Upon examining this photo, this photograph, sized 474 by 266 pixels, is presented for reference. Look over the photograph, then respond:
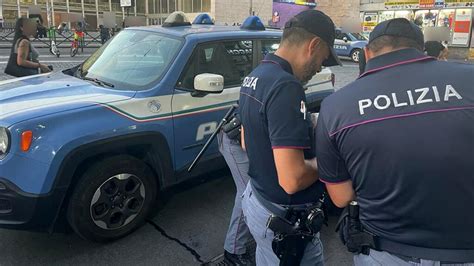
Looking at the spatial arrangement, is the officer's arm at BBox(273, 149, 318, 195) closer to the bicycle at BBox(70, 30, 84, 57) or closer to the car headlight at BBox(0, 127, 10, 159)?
the car headlight at BBox(0, 127, 10, 159)

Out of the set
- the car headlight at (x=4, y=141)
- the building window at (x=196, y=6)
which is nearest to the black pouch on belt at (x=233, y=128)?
the car headlight at (x=4, y=141)

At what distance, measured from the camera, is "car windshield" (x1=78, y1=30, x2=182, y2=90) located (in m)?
3.35

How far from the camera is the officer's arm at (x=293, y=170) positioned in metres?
1.63

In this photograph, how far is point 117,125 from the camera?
2.88 m

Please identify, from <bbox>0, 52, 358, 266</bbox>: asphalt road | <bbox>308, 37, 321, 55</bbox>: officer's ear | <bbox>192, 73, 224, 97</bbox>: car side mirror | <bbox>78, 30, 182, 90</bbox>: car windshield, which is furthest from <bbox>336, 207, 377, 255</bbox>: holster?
<bbox>78, 30, 182, 90</bbox>: car windshield

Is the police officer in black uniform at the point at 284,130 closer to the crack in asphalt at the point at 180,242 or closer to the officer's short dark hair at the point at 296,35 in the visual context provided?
the officer's short dark hair at the point at 296,35

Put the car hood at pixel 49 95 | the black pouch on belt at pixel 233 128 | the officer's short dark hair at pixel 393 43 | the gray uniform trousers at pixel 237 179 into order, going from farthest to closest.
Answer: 1. the car hood at pixel 49 95
2. the gray uniform trousers at pixel 237 179
3. the black pouch on belt at pixel 233 128
4. the officer's short dark hair at pixel 393 43

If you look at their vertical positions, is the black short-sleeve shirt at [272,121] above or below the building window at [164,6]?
below

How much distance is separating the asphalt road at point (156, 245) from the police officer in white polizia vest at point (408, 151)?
1.76 m

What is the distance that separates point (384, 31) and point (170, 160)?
2213 millimetres

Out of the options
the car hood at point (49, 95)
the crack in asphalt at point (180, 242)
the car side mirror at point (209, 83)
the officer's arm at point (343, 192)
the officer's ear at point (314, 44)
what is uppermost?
the officer's ear at point (314, 44)

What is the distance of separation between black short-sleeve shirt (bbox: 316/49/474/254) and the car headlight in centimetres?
213

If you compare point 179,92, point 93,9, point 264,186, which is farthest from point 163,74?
point 93,9

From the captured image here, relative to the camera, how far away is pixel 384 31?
1485 mm
